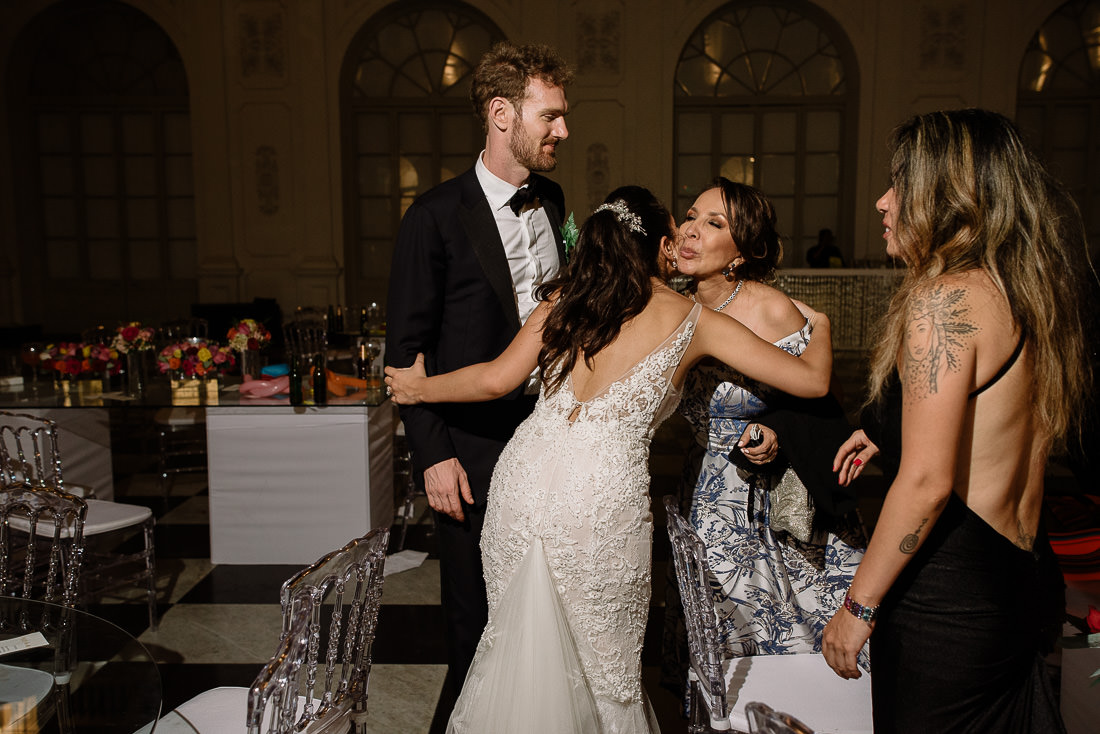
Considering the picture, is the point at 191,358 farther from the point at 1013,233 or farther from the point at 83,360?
the point at 1013,233

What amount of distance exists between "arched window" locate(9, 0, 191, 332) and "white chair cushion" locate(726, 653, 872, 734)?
34.0 feet

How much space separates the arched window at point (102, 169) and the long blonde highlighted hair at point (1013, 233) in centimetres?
1081

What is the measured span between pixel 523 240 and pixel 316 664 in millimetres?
1152

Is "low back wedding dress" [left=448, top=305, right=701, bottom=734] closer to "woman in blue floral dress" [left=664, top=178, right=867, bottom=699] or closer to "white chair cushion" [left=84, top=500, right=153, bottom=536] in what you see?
"woman in blue floral dress" [left=664, top=178, right=867, bottom=699]

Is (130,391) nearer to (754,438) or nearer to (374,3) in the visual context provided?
(754,438)

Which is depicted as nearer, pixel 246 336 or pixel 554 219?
pixel 554 219

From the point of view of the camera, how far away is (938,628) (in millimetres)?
1417

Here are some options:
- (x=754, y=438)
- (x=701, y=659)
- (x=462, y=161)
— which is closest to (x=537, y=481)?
(x=701, y=659)

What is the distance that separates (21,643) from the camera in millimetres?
1883

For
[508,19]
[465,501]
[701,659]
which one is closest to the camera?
[701,659]

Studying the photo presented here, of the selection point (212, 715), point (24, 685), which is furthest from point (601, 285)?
point (24, 685)

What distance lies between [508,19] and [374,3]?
5.27ft

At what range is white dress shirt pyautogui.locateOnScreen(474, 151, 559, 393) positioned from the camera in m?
2.20

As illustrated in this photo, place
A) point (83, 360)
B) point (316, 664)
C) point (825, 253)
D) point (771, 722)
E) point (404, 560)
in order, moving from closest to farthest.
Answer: point (771, 722) < point (316, 664) < point (404, 560) < point (83, 360) < point (825, 253)
